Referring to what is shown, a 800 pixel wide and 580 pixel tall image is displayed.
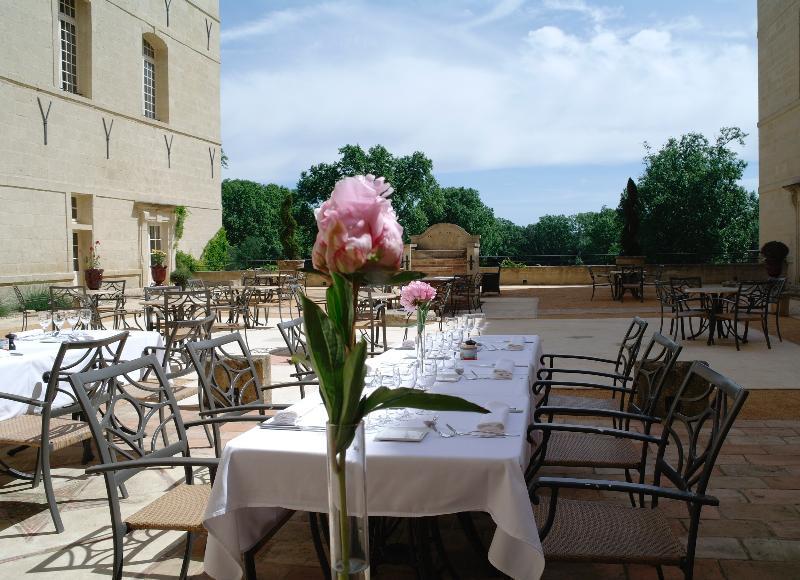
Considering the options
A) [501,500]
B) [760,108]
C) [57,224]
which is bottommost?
[501,500]

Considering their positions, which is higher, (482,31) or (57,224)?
(482,31)

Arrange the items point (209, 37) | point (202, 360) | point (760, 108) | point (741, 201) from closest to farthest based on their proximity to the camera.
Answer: point (202, 360) → point (760, 108) → point (209, 37) → point (741, 201)

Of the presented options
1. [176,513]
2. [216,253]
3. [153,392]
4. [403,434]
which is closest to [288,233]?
[216,253]

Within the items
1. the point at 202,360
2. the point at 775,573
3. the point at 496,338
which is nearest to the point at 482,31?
the point at 496,338

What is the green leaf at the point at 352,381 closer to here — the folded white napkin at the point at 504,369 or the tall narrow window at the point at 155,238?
the folded white napkin at the point at 504,369

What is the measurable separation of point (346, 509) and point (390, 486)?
3.52 ft

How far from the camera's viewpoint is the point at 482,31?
15.3 metres

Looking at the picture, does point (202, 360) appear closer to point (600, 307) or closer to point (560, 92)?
point (600, 307)

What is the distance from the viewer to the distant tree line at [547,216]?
29803 mm

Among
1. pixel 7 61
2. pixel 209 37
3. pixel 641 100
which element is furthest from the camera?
pixel 641 100

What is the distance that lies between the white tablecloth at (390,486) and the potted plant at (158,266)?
56.4ft

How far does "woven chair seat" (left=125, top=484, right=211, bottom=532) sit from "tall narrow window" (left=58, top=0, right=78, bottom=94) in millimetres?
17141

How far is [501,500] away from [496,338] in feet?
9.76

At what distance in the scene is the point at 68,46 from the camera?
57.6 ft
